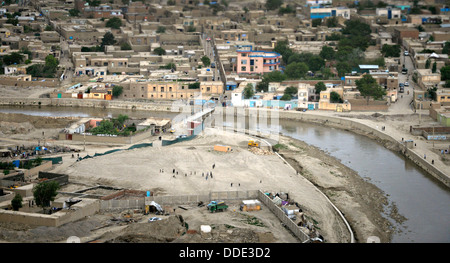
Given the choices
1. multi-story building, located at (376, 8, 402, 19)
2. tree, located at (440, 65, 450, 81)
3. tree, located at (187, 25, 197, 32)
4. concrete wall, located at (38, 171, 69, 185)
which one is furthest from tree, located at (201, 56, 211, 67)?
concrete wall, located at (38, 171, 69, 185)

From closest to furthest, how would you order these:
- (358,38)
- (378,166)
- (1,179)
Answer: (1,179) → (378,166) → (358,38)

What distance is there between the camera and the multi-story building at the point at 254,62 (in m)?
35.4

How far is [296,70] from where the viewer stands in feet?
113

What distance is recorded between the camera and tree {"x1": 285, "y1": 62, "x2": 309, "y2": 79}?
1356 inches

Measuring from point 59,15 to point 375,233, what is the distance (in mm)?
34953

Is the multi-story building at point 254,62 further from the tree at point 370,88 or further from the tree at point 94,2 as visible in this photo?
the tree at point 94,2

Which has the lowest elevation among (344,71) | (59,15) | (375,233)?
(375,233)

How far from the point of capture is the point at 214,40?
41.2 meters

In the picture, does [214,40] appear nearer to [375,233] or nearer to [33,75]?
[33,75]

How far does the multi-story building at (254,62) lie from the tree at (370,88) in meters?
6.22

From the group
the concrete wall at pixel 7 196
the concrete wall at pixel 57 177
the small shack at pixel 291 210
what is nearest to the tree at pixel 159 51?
the concrete wall at pixel 57 177

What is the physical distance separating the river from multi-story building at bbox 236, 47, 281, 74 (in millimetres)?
6155

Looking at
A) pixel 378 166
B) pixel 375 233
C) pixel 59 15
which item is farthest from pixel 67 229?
pixel 59 15

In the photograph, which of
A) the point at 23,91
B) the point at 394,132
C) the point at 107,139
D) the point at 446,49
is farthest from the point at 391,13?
the point at 107,139
